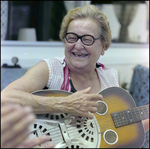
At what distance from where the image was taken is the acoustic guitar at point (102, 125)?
760 millimetres

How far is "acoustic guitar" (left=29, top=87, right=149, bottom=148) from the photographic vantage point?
29.9 inches

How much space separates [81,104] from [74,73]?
0.27 metres

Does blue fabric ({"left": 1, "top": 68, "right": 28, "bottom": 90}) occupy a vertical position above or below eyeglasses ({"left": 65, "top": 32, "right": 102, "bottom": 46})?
below

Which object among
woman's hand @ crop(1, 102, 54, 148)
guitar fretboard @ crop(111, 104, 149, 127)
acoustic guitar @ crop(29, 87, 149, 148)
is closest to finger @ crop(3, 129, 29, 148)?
woman's hand @ crop(1, 102, 54, 148)

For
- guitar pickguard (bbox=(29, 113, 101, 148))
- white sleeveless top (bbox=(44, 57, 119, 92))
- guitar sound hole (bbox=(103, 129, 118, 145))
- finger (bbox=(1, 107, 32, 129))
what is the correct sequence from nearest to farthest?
finger (bbox=(1, 107, 32, 129))
guitar pickguard (bbox=(29, 113, 101, 148))
guitar sound hole (bbox=(103, 129, 118, 145))
white sleeveless top (bbox=(44, 57, 119, 92))

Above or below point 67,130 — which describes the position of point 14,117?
above

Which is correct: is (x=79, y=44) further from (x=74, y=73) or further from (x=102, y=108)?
(x=102, y=108)

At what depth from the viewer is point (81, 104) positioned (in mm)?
802

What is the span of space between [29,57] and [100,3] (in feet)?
3.96

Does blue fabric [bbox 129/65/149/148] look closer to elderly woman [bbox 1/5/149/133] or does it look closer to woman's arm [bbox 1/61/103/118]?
elderly woman [bbox 1/5/149/133]

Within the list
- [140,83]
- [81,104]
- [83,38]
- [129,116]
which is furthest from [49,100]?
[140,83]

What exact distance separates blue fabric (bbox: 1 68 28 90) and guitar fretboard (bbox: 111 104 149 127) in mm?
532

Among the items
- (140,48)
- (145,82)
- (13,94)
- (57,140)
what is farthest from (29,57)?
(140,48)

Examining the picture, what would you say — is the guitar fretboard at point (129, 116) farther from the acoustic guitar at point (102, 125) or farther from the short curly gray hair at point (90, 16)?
the short curly gray hair at point (90, 16)
